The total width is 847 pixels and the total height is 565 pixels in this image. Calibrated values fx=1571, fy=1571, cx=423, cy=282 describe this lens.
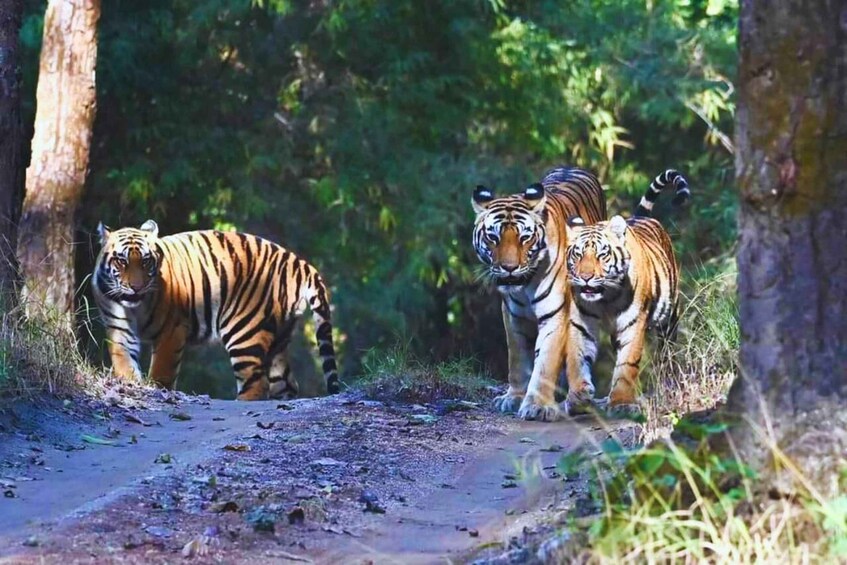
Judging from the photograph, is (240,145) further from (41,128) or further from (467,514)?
(467,514)

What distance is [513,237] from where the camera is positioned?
337 inches

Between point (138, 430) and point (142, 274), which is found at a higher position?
point (142, 274)

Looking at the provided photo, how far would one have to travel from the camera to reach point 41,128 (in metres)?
10.8

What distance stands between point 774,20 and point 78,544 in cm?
279

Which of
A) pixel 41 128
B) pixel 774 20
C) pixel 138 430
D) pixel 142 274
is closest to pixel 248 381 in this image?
pixel 142 274

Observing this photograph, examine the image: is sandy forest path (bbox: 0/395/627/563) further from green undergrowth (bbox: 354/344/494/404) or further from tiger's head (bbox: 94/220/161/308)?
tiger's head (bbox: 94/220/161/308)

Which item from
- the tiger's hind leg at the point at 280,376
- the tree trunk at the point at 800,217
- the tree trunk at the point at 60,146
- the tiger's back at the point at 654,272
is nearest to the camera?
the tree trunk at the point at 800,217

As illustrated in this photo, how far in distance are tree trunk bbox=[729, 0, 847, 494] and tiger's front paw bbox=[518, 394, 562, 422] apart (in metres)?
3.76

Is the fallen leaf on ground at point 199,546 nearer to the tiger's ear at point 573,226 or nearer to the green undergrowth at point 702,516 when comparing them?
the green undergrowth at point 702,516

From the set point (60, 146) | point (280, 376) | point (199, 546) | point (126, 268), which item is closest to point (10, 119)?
point (60, 146)

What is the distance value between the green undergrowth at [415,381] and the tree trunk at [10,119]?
88.4 inches

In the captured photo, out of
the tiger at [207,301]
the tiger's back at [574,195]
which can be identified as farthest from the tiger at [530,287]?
the tiger at [207,301]

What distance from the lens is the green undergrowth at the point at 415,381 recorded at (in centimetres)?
900

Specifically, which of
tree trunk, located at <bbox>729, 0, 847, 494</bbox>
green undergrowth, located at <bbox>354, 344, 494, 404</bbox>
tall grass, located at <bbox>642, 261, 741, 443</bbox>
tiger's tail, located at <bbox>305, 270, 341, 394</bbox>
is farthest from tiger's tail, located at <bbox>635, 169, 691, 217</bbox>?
tree trunk, located at <bbox>729, 0, 847, 494</bbox>
